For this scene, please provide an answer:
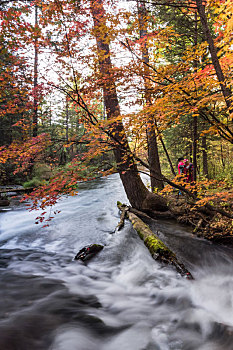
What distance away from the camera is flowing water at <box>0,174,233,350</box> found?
7.11 feet

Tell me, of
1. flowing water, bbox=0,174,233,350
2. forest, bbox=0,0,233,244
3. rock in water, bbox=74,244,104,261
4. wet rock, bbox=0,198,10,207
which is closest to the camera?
flowing water, bbox=0,174,233,350

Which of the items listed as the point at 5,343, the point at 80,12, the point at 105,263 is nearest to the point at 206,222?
the point at 105,263

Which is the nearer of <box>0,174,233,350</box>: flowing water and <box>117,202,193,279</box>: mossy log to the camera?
<box>0,174,233,350</box>: flowing water

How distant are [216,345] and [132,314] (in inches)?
44.1

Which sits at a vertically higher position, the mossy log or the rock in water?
the mossy log

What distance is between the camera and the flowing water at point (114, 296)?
2.17m

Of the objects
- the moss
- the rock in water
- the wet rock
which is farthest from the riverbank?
the wet rock

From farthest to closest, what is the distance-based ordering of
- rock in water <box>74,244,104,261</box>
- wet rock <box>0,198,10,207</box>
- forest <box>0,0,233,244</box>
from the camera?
wet rock <box>0,198,10,207</box>, rock in water <box>74,244,104,261</box>, forest <box>0,0,233,244</box>

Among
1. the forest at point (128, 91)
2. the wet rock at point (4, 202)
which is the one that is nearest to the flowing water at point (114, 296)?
the forest at point (128, 91)

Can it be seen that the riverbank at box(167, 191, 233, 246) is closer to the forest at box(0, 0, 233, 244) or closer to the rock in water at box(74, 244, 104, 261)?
the forest at box(0, 0, 233, 244)

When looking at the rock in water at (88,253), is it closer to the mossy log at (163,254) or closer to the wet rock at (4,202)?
the mossy log at (163,254)

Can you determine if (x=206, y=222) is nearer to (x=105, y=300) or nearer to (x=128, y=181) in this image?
(x=128, y=181)

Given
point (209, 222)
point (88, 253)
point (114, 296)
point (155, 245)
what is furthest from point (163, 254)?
point (209, 222)

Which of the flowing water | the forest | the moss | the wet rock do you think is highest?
the forest
